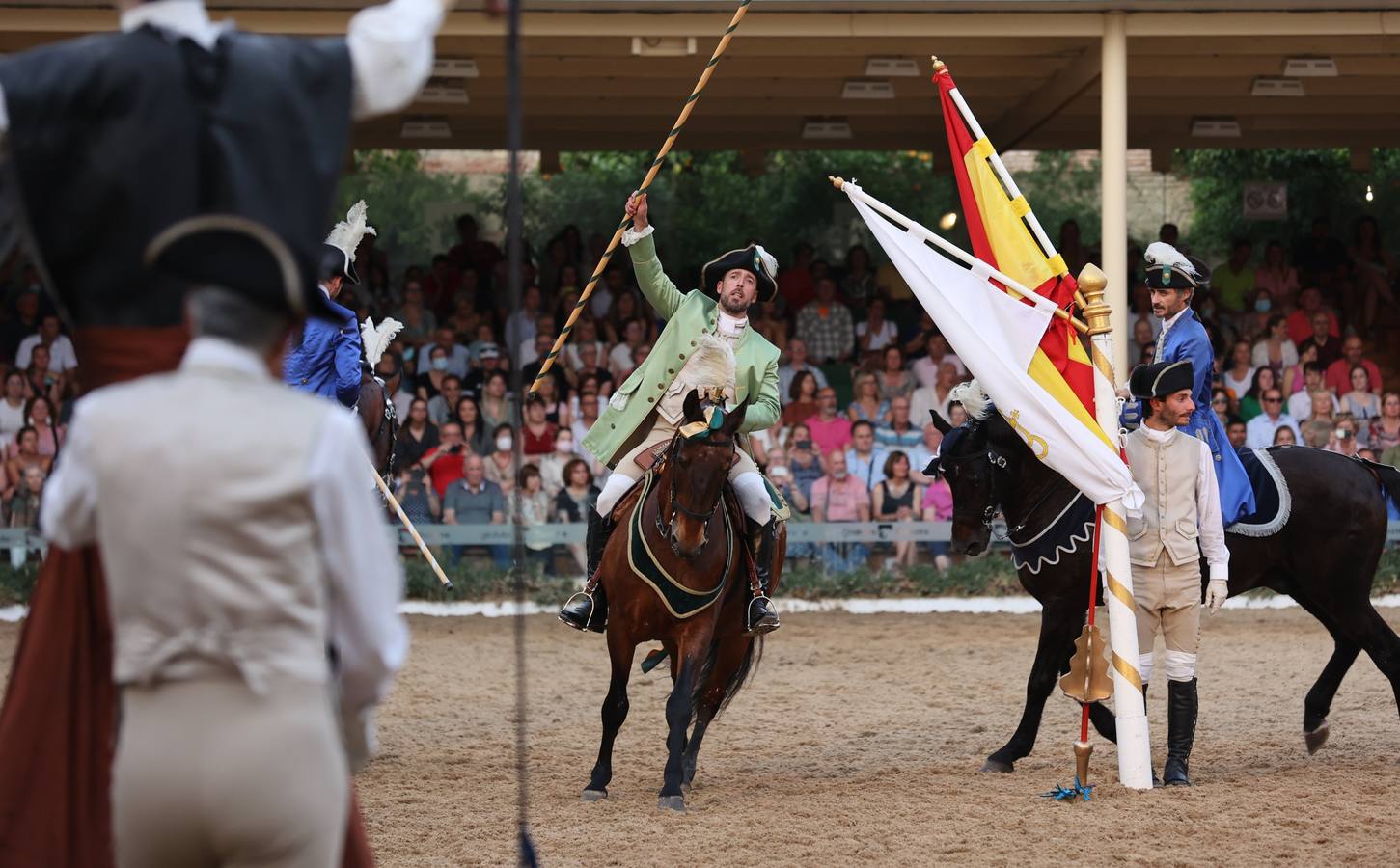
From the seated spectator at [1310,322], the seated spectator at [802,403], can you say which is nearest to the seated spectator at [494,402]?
the seated spectator at [802,403]

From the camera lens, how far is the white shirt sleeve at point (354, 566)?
275cm

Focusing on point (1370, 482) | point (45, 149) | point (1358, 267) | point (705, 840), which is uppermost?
point (1358, 267)

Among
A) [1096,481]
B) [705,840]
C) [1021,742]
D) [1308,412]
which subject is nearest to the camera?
[705,840]

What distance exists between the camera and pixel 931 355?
15.4 metres

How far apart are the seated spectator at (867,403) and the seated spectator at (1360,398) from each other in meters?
3.83

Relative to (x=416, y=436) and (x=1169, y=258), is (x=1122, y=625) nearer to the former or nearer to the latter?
(x=1169, y=258)

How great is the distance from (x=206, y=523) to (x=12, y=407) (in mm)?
12296

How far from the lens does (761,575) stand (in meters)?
7.71

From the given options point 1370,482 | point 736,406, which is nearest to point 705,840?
point 736,406

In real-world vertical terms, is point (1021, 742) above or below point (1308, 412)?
below

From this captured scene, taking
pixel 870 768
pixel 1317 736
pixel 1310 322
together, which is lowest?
pixel 870 768

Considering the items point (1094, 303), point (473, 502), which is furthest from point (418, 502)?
point (1094, 303)

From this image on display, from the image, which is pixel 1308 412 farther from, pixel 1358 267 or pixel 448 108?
pixel 448 108

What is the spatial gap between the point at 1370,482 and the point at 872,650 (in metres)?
4.27
